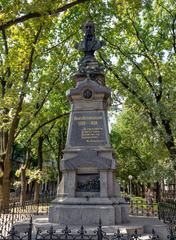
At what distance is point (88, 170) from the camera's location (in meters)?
10.7

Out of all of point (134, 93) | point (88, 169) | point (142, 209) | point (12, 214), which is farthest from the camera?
point (134, 93)

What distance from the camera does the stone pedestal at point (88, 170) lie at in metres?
9.77

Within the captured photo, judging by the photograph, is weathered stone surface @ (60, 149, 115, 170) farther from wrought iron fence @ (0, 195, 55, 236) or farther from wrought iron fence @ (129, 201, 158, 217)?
wrought iron fence @ (129, 201, 158, 217)

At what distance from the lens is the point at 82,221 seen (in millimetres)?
9648

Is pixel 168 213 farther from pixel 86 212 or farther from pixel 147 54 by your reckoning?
pixel 147 54

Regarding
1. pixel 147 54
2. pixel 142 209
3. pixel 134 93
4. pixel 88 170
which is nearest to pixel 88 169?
pixel 88 170

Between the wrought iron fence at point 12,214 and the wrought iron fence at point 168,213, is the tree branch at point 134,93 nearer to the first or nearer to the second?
the wrought iron fence at point 168,213

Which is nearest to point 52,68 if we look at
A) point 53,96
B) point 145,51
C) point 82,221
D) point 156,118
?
point 53,96

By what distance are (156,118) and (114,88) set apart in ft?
14.7

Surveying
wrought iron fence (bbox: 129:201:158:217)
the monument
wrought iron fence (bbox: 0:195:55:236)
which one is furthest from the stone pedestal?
wrought iron fence (bbox: 129:201:158:217)

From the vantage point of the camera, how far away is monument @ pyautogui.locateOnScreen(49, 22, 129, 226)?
977cm

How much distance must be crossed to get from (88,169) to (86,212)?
1.55 metres

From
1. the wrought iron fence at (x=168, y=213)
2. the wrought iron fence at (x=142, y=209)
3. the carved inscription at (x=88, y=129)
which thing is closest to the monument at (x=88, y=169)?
the carved inscription at (x=88, y=129)

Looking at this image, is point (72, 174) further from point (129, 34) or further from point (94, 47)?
point (129, 34)
